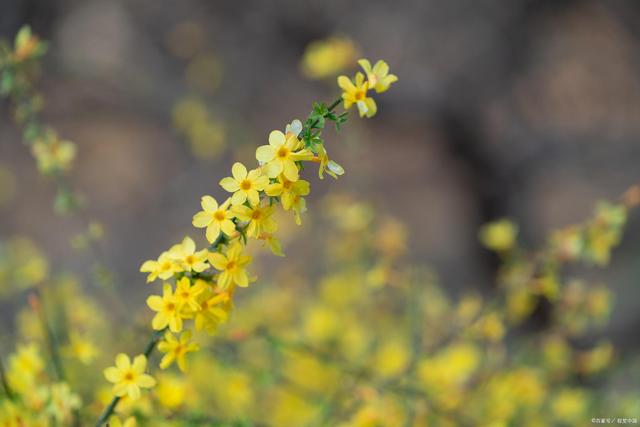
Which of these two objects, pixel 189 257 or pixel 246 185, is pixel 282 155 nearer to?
pixel 246 185

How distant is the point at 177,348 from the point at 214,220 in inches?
7.1

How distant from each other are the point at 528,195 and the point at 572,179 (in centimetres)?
21

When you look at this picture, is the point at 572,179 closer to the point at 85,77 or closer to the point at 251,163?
the point at 251,163

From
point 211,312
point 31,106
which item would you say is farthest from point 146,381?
point 31,106

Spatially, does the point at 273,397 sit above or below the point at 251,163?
below

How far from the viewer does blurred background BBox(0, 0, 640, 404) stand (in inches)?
119

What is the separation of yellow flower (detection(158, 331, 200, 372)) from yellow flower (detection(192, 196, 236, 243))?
0.14 m

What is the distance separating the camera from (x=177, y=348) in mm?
845

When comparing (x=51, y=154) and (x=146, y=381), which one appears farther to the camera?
(x=51, y=154)

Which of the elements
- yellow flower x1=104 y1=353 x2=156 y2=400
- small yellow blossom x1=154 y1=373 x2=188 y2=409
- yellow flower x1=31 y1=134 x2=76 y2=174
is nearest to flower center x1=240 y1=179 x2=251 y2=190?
yellow flower x1=104 y1=353 x2=156 y2=400

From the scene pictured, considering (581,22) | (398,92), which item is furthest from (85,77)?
(581,22)

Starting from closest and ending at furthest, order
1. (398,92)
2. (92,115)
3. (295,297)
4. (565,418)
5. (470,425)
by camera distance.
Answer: (470,425) → (565,418) → (295,297) → (398,92) → (92,115)

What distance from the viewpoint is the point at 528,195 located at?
10.3 feet

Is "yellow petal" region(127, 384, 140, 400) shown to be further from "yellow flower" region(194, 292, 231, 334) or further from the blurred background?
the blurred background
